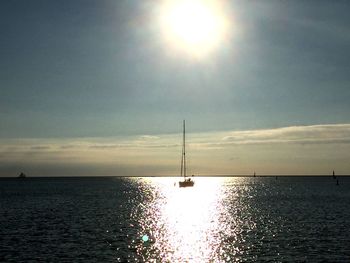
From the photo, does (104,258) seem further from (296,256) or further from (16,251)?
(296,256)

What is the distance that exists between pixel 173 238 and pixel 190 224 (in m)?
20.1

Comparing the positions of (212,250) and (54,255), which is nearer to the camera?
(54,255)

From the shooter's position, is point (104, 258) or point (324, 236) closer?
point (104, 258)

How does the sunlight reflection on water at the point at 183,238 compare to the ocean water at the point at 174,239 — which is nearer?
the ocean water at the point at 174,239

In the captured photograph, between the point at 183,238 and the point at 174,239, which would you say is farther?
the point at 183,238

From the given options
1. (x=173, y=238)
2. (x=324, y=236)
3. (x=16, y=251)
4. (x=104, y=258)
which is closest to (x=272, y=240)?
(x=324, y=236)

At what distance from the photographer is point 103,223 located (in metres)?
83.9

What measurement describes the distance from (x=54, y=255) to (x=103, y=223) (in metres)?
32.2

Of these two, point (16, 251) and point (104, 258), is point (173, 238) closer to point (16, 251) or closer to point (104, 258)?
point (104, 258)

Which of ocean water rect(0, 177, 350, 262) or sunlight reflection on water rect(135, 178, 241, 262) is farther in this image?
sunlight reflection on water rect(135, 178, 241, 262)

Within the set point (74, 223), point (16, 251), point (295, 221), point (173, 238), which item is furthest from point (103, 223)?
point (295, 221)

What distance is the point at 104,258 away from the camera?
5038 cm

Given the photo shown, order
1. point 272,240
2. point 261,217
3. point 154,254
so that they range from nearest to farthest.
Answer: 1. point 154,254
2. point 272,240
3. point 261,217

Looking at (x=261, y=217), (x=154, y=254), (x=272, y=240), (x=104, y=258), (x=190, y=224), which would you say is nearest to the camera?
(x=104, y=258)
